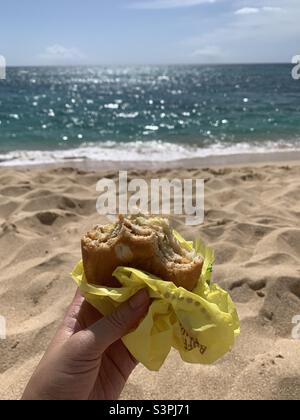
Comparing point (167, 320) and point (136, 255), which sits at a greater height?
point (136, 255)

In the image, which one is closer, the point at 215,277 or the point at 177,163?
the point at 215,277

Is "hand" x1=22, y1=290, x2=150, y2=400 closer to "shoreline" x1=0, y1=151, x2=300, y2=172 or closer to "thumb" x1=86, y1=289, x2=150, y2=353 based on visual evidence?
"thumb" x1=86, y1=289, x2=150, y2=353

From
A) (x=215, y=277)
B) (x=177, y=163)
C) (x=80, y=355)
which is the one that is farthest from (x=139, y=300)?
(x=177, y=163)

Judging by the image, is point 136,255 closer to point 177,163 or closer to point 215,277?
point 215,277

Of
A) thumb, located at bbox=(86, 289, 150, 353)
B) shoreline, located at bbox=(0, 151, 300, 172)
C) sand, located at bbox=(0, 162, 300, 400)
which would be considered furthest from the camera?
shoreline, located at bbox=(0, 151, 300, 172)

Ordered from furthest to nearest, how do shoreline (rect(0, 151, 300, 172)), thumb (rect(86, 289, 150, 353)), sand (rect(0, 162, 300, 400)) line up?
1. shoreline (rect(0, 151, 300, 172))
2. sand (rect(0, 162, 300, 400))
3. thumb (rect(86, 289, 150, 353))

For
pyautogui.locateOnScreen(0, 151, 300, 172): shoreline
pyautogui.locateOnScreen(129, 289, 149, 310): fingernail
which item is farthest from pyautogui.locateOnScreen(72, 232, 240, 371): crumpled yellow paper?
pyautogui.locateOnScreen(0, 151, 300, 172): shoreline

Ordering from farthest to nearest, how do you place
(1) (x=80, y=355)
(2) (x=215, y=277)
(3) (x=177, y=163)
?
(3) (x=177, y=163), (2) (x=215, y=277), (1) (x=80, y=355)

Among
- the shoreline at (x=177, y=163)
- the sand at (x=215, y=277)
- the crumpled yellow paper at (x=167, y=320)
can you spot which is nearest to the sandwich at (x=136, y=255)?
the crumpled yellow paper at (x=167, y=320)
